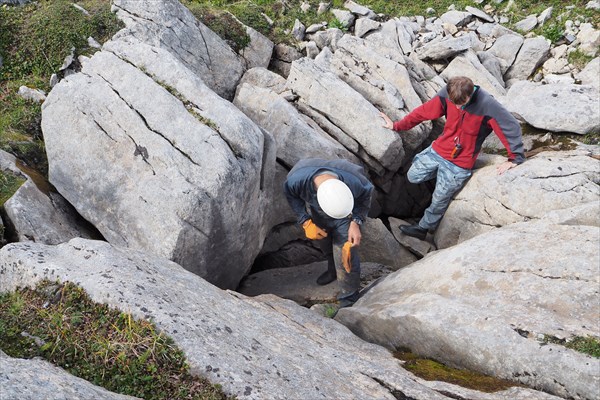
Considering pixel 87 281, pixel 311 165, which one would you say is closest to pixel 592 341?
pixel 311 165

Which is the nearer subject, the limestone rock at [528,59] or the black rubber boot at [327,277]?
the black rubber boot at [327,277]

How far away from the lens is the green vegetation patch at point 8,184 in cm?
989

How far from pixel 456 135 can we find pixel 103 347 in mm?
9152

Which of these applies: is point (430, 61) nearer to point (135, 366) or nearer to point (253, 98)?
point (253, 98)

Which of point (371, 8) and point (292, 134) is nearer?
point (292, 134)

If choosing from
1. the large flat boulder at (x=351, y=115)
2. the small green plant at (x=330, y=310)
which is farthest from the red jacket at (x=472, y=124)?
the small green plant at (x=330, y=310)

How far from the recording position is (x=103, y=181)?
10258mm

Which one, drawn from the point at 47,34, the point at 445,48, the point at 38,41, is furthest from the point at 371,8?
the point at 38,41

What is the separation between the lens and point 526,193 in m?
11.2

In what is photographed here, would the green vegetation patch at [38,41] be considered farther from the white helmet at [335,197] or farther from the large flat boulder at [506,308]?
the large flat boulder at [506,308]

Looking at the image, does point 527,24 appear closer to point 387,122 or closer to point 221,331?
point 387,122

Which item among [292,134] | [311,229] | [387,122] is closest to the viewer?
[311,229]

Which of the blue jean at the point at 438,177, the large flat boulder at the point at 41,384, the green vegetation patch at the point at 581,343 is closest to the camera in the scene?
the large flat boulder at the point at 41,384

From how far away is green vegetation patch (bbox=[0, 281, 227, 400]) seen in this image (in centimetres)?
547
